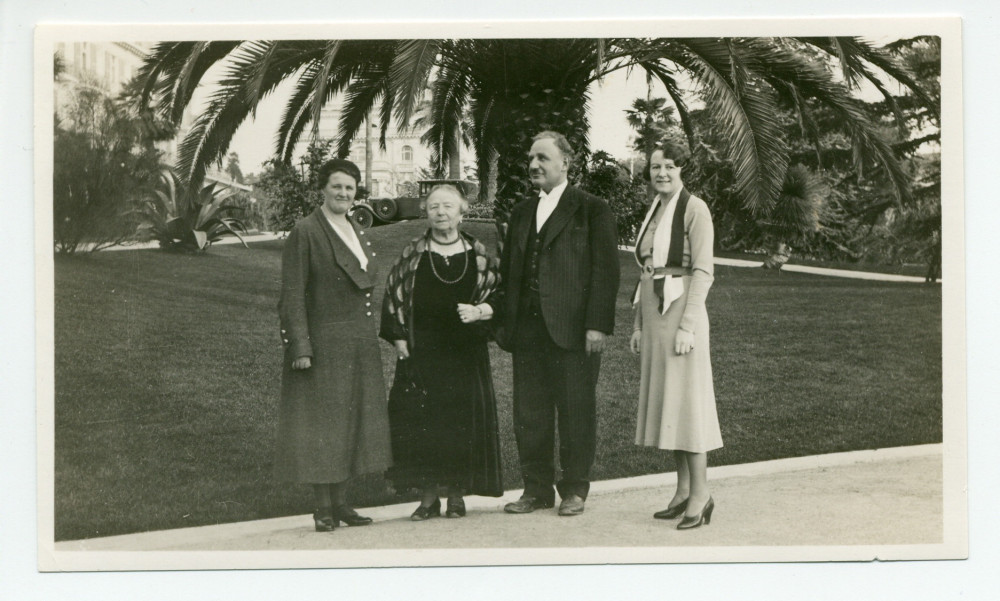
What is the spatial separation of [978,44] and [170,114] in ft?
17.8

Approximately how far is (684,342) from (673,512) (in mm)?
1165

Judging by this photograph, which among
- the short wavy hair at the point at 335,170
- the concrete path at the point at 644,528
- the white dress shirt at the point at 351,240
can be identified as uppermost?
the short wavy hair at the point at 335,170

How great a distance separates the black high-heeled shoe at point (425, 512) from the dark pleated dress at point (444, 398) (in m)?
0.14

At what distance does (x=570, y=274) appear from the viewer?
6.28 meters

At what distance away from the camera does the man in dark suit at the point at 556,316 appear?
628 centimetres


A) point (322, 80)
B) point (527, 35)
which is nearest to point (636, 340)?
point (527, 35)

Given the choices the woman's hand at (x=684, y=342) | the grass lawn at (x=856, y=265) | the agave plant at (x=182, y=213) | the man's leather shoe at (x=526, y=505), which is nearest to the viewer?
the woman's hand at (x=684, y=342)

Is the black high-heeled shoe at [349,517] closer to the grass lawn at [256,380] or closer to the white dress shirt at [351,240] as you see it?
the grass lawn at [256,380]

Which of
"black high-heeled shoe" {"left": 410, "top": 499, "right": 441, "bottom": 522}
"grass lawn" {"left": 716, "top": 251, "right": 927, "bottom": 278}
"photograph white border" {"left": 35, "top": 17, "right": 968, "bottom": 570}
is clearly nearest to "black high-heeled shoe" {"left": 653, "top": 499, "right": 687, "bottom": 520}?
"photograph white border" {"left": 35, "top": 17, "right": 968, "bottom": 570}

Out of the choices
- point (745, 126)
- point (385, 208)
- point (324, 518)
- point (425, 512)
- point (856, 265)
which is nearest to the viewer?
point (324, 518)

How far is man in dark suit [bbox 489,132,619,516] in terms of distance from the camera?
6.28 meters

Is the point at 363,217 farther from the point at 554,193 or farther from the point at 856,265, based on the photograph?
the point at 856,265

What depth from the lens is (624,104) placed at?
6.65m

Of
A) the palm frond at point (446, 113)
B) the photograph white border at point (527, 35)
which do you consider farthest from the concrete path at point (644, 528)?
the palm frond at point (446, 113)
